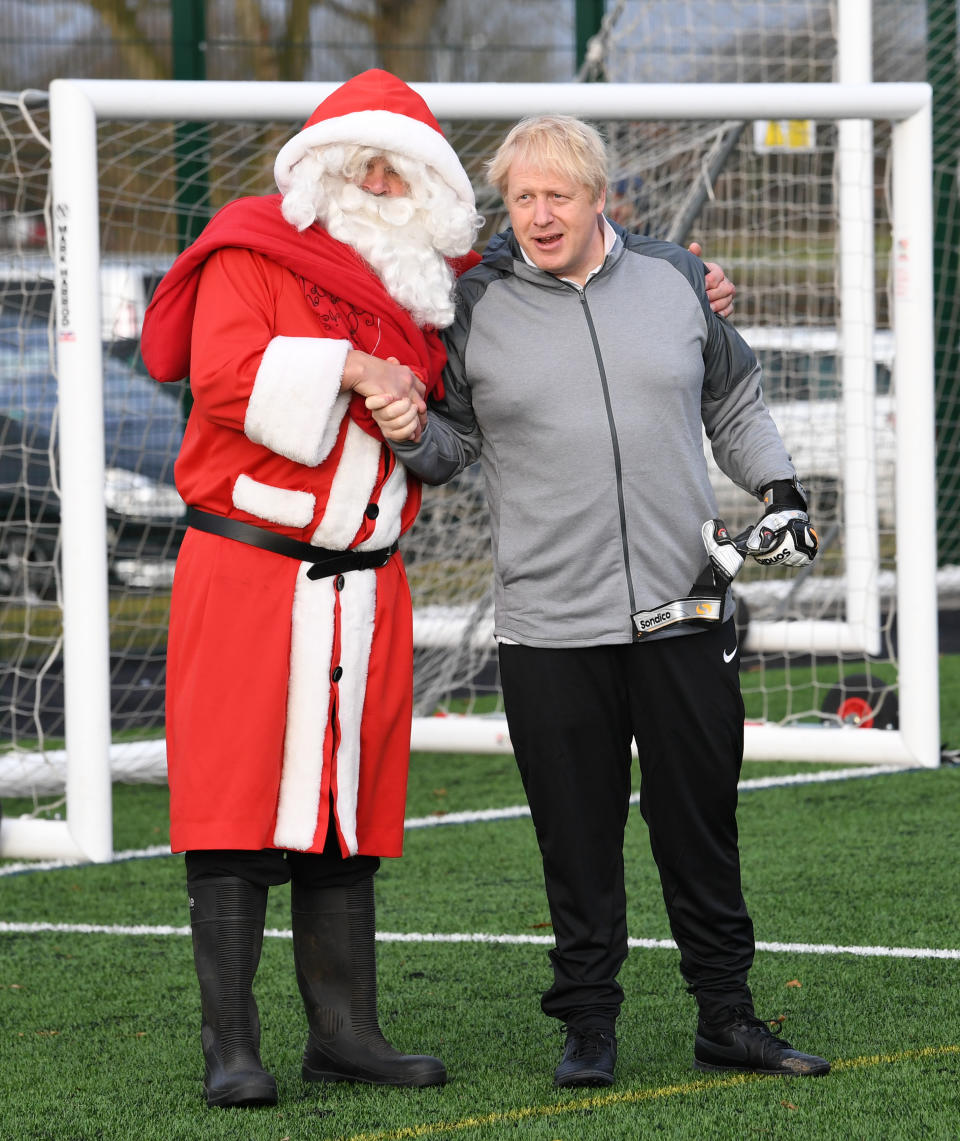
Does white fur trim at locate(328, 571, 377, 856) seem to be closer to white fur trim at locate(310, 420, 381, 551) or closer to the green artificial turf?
white fur trim at locate(310, 420, 381, 551)

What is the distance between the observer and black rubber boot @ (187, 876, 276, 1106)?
3.17 m

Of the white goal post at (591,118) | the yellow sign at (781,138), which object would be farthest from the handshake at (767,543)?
the yellow sign at (781,138)

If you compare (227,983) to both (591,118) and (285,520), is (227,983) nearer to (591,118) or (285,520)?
(285,520)

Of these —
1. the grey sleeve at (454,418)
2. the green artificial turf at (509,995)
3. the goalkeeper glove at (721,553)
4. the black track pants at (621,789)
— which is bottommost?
the green artificial turf at (509,995)

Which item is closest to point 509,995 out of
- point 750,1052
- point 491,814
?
point 750,1052

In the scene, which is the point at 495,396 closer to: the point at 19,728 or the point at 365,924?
the point at 365,924

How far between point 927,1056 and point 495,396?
1515mm

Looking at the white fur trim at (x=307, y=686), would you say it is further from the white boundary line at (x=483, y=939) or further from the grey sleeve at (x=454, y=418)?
the white boundary line at (x=483, y=939)

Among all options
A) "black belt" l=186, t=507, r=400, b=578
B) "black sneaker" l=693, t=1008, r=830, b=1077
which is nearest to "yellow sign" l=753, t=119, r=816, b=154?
"black belt" l=186, t=507, r=400, b=578

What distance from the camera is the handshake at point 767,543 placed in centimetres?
317

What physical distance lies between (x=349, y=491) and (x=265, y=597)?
25 cm

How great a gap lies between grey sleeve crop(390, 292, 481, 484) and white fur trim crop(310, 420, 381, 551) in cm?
7

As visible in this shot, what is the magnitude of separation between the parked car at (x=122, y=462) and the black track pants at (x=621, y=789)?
393cm

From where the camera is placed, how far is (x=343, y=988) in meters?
3.32
